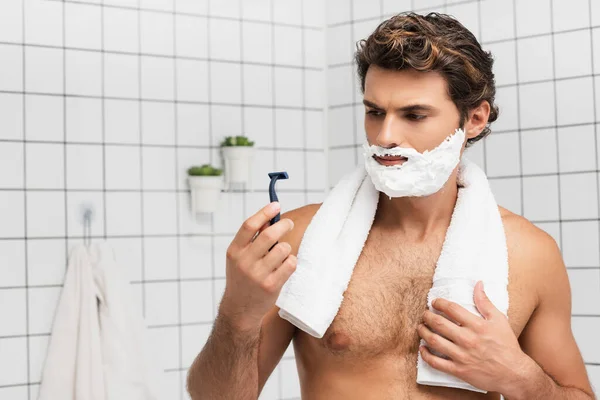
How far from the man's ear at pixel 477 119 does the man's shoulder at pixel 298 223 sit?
34 cm

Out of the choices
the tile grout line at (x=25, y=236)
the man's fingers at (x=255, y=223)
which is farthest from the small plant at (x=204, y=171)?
the man's fingers at (x=255, y=223)

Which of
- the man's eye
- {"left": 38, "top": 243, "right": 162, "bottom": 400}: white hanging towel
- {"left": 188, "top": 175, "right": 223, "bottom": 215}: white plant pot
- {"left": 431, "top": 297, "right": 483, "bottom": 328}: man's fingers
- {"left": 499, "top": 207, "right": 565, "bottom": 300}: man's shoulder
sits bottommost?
{"left": 38, "top": 243, "right": 162, "bottom": 400}: white hanging towel

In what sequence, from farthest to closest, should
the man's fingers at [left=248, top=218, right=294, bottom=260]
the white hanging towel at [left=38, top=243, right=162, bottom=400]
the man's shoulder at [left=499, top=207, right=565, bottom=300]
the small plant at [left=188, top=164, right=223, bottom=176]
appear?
the small plant at [left=188, top=164, right=223, bottom=176] → the white hanging towel at [left=38, top=243, right=162, bottom=400] → the man's shoulder at [left=499, top=207, right=565, bottom=300] → the man's fingers at [left=248, top=218, right=294, bottom=260]

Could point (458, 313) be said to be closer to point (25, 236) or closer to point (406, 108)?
point (406, 108)

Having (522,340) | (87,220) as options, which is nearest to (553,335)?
(522,340)

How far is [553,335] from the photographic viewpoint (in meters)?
1.58

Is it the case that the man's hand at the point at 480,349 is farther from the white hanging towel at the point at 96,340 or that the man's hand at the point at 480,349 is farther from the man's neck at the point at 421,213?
the white hanging towel at the point at 96,340

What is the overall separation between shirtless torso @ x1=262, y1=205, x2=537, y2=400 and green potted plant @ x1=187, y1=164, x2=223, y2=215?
865 mm

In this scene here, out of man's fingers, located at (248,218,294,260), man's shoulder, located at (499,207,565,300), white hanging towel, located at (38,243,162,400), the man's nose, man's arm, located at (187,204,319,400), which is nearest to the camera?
man's fingers, located at (248,218,294,260)

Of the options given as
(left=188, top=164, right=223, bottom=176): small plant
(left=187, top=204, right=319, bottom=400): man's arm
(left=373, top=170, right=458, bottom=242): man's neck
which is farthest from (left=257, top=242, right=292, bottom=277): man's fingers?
(left=188, top=164, right=223, bottom=176): small plant

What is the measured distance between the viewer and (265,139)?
2654 mm

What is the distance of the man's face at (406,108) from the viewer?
1.49 metres

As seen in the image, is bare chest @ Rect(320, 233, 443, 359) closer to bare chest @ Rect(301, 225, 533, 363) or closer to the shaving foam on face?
bare chest @ Rect(301, 225, 533, 363)

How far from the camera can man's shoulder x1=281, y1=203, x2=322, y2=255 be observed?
1637mm
